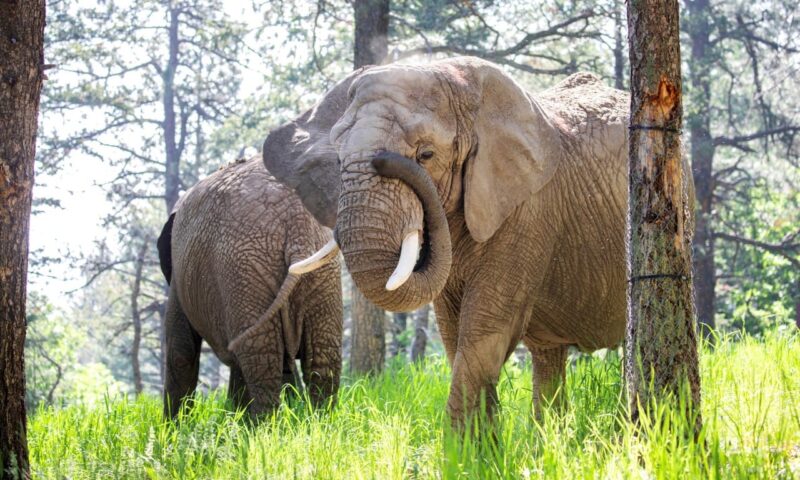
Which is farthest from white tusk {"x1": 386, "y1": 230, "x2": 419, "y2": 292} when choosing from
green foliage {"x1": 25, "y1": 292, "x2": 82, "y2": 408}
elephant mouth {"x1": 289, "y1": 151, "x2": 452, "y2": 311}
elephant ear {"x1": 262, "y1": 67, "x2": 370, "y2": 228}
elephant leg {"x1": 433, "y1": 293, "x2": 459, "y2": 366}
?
green foliage {"x1": 25, "y1": 292, "x2": 82, "y2": 408}

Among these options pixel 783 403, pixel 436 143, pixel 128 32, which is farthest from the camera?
pixel 128 32

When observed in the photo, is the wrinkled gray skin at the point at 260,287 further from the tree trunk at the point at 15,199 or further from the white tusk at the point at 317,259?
the tree trunk at the point at 15,199

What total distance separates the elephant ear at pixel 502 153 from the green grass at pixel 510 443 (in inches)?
42.3

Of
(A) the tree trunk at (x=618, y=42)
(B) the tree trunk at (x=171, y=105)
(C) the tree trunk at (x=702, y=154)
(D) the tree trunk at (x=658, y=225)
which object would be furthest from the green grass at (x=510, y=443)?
(B) the tree trunk at (x=171, y=105)

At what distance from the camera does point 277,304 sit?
6.55 metres

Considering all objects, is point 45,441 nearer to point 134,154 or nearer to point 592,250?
point 592,250

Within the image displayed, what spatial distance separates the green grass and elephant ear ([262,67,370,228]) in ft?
3.97

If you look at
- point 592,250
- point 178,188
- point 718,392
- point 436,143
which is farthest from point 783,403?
point 178,188

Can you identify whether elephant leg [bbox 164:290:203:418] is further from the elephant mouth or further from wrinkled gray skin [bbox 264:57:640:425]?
the elephant mouth

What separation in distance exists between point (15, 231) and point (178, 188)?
17.9 m

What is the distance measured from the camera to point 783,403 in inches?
186

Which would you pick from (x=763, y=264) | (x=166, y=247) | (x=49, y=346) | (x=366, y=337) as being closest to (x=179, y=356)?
(x=166, y=247)

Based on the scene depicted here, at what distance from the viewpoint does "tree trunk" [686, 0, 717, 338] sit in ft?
56.5

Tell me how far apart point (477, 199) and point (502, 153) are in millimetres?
330
